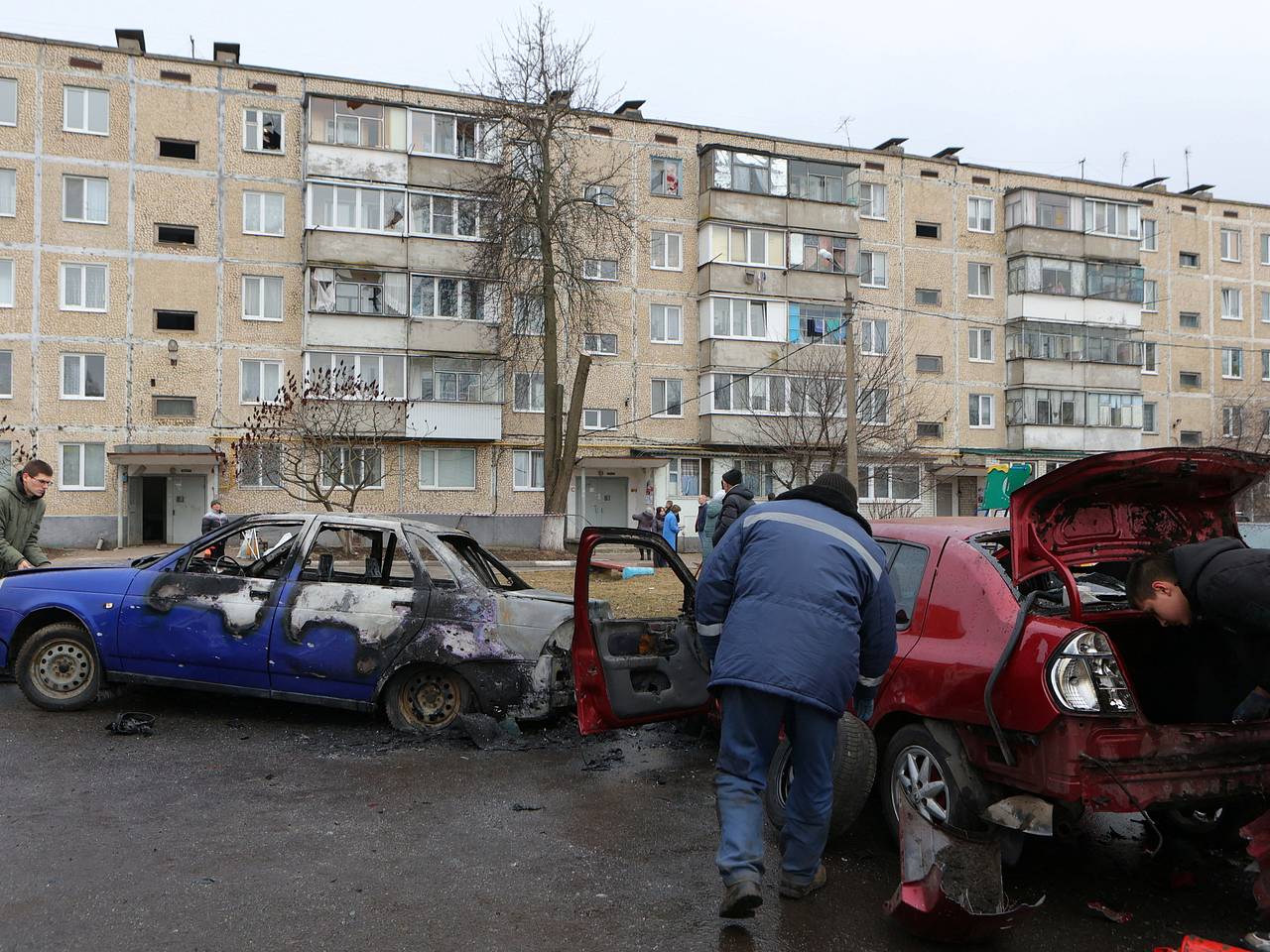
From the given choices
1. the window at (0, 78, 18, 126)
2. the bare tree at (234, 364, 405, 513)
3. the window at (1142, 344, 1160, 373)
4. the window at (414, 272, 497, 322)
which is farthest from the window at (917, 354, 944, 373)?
the window at (0, 78, 18, 126)

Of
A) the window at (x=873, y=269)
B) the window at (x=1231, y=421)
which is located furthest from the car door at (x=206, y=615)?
the window at (x=1231, y=421)

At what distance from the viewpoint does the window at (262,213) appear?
3250 cm

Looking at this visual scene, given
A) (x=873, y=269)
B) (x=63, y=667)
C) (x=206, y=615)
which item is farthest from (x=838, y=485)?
(x=873, y=269)

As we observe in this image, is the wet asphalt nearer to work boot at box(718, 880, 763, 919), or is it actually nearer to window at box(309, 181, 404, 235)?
work boot at box(718, 880, 763, 919)

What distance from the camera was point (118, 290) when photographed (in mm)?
31234

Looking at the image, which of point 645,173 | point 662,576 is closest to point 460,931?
point 662,576

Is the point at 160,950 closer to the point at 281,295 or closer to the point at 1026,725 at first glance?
the point at 1026,725

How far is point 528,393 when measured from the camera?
35469mm

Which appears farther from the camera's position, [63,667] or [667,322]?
[667,322]

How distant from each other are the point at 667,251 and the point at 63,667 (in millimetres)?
32073

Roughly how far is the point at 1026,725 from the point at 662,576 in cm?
1198

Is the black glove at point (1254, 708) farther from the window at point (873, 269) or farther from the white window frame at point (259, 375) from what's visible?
the window at point (873, 269)

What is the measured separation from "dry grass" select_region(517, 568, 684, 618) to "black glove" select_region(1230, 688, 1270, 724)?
5885 mm

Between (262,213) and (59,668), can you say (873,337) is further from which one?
(59,668)
